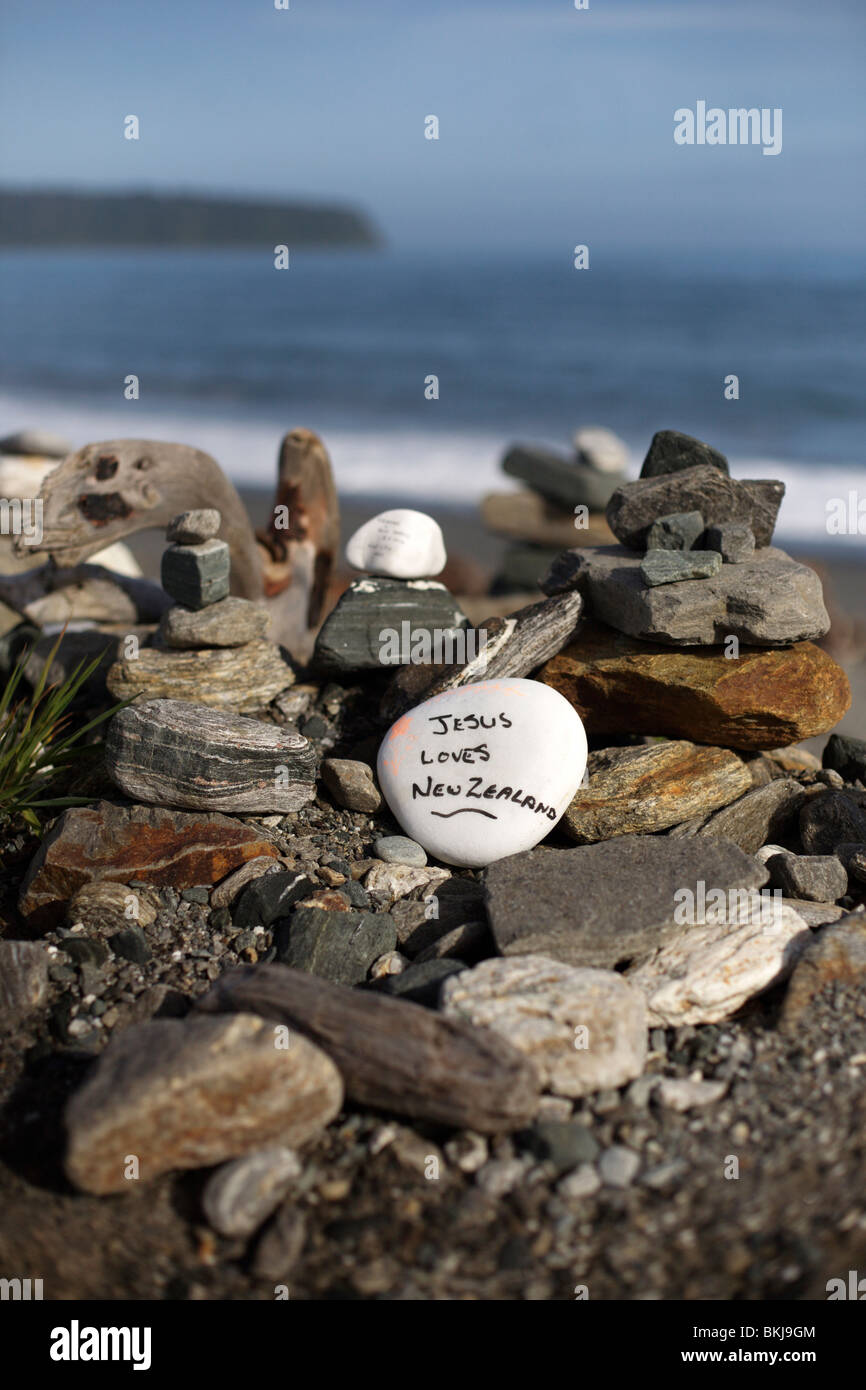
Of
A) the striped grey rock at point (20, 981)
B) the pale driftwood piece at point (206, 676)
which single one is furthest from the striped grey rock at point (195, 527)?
the striped grey rock at point (20, 981)

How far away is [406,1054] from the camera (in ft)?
9.20

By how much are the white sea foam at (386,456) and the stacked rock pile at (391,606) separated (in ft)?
26.9

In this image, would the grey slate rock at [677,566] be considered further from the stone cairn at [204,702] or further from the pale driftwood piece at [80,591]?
the pale driftwood piece at [80,591]

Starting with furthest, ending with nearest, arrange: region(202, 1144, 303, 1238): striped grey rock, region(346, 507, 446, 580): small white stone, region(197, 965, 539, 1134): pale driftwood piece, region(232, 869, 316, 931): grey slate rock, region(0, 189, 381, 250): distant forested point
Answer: region(0, 189, 381, 250): distant forested point < region(346, 507, 446, 580): small white stone < region(232, 869, 316, 931): grey slate rock < region(197, 965, 539, 1134): pale driftwood piece < region(202, 1144, 303, 1238): striped grey rock

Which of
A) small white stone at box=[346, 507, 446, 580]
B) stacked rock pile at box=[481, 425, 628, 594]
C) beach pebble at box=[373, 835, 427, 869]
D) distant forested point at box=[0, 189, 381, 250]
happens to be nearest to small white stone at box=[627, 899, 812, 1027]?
beach pebble at box=[373, 835, 427, 869]

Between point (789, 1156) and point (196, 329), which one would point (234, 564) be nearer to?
point (789, 1156)

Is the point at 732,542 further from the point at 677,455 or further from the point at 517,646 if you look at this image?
the point at 517,646

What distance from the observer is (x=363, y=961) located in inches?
140

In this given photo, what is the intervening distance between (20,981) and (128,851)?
68 centimetres

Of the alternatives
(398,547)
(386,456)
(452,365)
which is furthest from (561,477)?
(452,365)

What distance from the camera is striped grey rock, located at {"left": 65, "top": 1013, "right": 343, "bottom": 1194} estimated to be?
2664 millimetres

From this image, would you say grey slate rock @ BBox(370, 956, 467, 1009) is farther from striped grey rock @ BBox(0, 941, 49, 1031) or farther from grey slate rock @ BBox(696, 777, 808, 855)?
grey slate rock @ BBox(696, 777, 808, 855)

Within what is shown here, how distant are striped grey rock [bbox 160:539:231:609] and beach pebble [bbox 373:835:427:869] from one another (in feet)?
4.73

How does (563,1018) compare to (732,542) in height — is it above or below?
below
